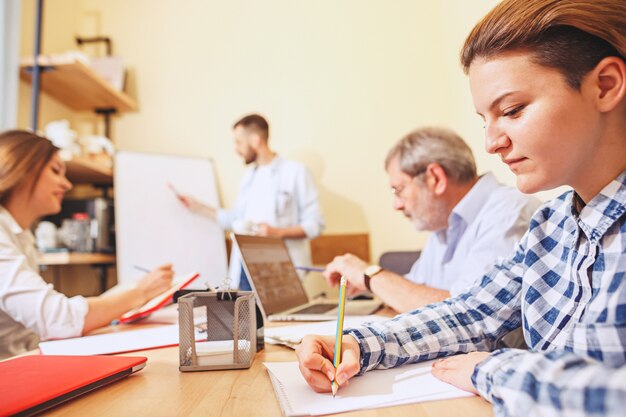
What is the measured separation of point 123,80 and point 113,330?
259 cm

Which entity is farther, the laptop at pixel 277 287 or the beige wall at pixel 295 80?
the beige wall at pixel 295 80

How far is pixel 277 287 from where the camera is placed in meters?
1.43

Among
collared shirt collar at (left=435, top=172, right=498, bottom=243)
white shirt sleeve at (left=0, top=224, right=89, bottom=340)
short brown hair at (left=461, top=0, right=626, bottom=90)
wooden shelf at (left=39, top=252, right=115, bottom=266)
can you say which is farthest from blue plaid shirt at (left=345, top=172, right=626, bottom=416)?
wooden shelf at (left=39, top=252, right=115, bottom=266)

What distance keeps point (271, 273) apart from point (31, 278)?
60cm

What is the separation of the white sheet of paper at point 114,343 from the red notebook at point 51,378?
0.17 m

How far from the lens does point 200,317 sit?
78cm

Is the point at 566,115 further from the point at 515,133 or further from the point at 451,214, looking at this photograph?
the point at 451,214

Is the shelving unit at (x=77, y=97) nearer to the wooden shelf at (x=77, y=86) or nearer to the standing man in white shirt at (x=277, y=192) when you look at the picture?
the wooden shelf at (x=77, y=86)

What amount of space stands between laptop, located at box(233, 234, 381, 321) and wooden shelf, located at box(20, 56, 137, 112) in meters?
1.78

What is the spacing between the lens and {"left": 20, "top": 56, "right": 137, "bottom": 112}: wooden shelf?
2645 mm

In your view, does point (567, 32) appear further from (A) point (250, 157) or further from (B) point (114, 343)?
(A) point (250, 157)

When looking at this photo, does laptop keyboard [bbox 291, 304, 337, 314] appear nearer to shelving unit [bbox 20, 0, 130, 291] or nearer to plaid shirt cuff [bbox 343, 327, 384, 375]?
plaid shirt cuff [bbox 343, 327, 384, 375]

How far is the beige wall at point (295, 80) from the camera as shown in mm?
3277

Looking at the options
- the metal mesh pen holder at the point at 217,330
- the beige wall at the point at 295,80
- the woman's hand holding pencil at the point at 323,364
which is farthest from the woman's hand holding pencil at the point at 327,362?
the beige wall at the point at 295,80
